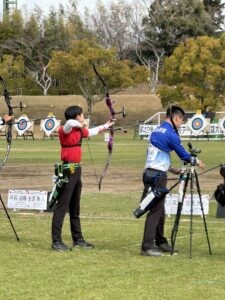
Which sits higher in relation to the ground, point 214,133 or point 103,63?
point 103,63

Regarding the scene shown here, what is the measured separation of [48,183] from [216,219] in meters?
7.93

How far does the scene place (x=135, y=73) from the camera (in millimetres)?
65750

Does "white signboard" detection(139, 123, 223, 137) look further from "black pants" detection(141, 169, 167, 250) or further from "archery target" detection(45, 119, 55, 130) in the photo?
"black pants" detection(141, 169, 167, 250)

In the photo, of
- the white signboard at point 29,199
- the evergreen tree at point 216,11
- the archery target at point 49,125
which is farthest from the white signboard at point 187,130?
the white signboard at point 29,199

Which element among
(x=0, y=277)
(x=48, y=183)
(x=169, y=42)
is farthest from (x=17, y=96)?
(x=0, y=277)

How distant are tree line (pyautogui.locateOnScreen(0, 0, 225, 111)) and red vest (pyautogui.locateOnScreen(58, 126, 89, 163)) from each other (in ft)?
154

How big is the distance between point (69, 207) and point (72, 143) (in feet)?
2.99

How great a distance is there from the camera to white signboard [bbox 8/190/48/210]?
47.0ft

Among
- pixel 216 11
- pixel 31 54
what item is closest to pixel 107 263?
pixel 31 54

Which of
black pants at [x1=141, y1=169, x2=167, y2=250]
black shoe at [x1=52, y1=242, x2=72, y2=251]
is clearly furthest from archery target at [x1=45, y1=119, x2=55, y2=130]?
black pants at [x1=141, y1=169, x2=167, y2=250]

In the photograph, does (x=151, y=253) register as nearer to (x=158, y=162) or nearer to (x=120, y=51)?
(x=158, y=162)

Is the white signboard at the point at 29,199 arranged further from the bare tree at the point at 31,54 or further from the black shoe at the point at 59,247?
the bare tree at the point at 31,54

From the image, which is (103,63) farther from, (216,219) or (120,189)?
(216,219)

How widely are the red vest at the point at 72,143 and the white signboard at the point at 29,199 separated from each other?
163 inches
